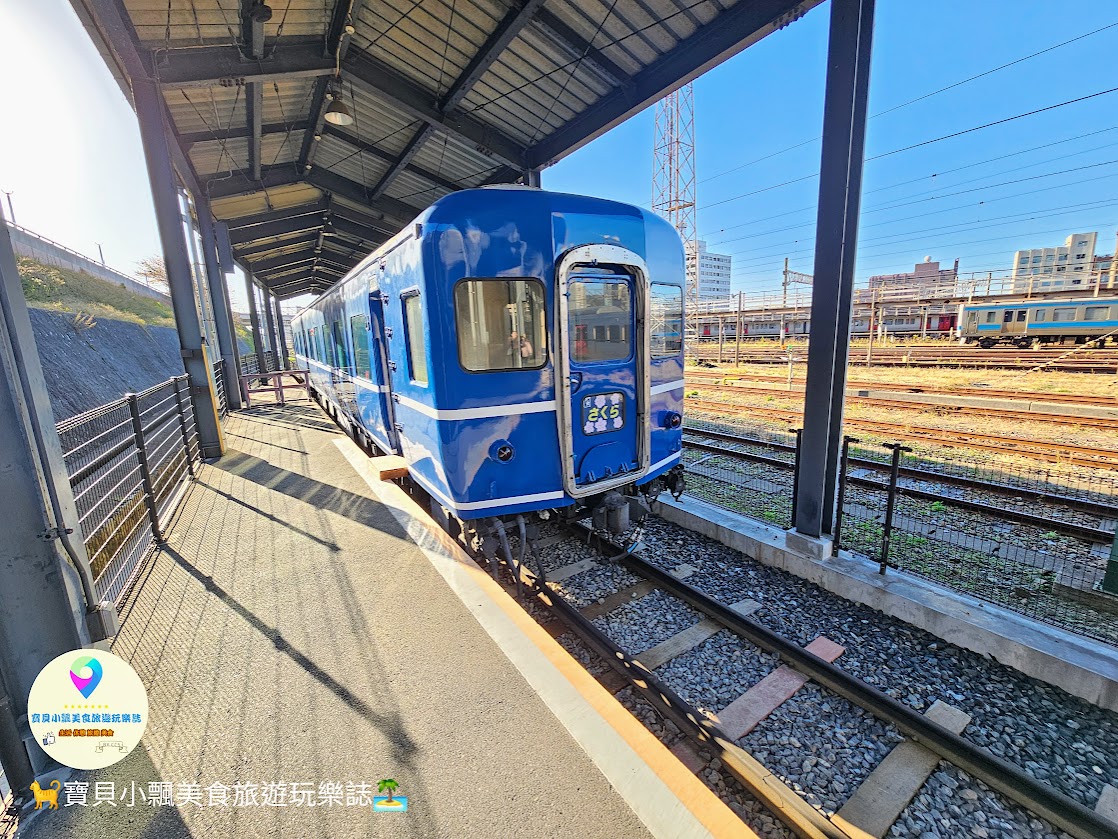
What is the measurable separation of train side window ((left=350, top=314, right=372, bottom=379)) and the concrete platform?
2801 millimetres

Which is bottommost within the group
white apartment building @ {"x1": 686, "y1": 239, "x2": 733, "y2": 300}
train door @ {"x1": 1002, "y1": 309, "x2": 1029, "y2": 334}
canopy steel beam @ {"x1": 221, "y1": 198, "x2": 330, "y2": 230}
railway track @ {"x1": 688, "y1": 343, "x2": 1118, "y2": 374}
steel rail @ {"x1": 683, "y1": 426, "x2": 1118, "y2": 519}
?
steel rail @ {"x1": 683, "y1": 426, "x2": 1118, "y2": 519}

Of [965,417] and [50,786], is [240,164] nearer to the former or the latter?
[50,786]

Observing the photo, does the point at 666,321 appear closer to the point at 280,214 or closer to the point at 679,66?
the point at 679,66

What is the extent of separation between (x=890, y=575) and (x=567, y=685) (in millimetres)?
3310

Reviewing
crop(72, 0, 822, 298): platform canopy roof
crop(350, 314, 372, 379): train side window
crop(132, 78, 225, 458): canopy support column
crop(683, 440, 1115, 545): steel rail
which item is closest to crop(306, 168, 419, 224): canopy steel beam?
crop(72, 0, 822, 298): platform canopy roof

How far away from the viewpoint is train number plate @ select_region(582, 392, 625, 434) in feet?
14.0

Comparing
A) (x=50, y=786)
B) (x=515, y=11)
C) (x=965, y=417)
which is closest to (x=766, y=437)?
(x=965, y=417)

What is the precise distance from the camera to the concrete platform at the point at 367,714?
2.14 m

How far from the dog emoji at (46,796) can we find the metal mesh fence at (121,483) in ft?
4.96

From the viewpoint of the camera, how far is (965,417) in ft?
35.7

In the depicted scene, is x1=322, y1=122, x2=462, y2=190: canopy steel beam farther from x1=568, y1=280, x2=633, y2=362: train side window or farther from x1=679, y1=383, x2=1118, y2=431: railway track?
x1=679, y1=383, x2=1118, y2=431: railway track

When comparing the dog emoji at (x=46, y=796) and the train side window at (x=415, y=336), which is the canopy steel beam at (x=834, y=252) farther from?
the dog emoji at (x=46, y=796)

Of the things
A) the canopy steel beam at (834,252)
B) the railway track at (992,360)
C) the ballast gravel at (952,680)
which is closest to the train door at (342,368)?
the ballast gravel at (952,680)

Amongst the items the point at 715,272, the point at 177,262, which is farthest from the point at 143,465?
the point at 715,272
